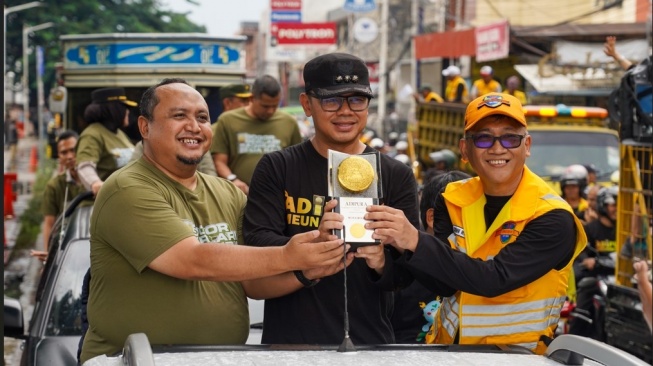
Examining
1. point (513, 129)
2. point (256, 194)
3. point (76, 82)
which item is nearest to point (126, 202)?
point (256, 194)

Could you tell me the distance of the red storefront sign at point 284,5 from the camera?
37.5 metres

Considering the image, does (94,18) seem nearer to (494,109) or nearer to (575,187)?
(575,187)

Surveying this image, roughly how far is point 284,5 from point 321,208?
33721 millimetres

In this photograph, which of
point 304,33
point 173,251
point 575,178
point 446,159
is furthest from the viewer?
point 304,33

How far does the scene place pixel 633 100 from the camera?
8484 millimetres

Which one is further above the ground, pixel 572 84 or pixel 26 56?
pixel 26 56

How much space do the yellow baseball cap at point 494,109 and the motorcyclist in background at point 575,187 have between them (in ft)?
24.8

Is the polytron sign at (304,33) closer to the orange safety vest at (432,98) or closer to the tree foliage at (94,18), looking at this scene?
the orange safety vest at (432,98)

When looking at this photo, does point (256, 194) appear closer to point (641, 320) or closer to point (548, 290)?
point (548, 290)

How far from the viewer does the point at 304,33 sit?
34562 millimetres

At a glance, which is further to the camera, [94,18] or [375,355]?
[94,18]

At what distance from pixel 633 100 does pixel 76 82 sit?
335 inches

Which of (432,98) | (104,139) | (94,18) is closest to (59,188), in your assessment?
(104,139)

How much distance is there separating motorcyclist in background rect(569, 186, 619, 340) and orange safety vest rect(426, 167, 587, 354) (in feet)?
19.9
